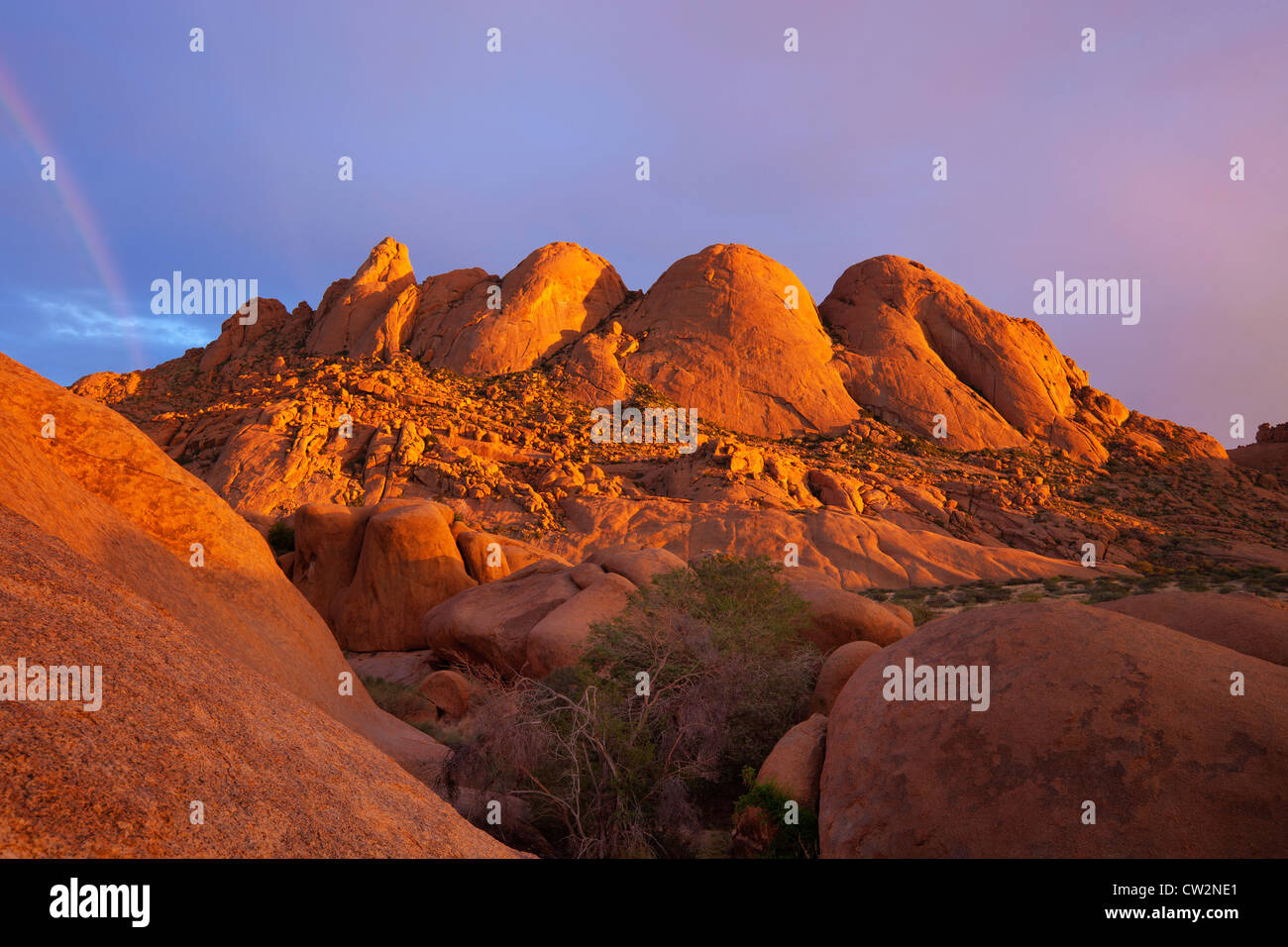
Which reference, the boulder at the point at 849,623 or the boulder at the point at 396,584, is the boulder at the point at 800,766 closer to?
the boulder at the point at 849,623

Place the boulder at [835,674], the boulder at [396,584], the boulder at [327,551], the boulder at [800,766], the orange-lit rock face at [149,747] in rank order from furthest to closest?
the boulder at [327,551], the boulder at [396,584], the boulder at [835,674], the boulder at [800,766], the orange-lit rock face at [149,747]

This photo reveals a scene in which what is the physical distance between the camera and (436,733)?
49.1 feet

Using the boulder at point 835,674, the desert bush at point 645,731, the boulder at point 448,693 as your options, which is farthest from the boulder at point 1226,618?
the boulder at point 448,693

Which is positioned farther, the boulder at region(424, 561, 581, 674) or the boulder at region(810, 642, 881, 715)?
the boulder at region(424, 561, 581, 674)

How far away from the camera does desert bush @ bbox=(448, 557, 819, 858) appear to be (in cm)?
850

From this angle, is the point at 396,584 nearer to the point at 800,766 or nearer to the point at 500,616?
the point at 500,616

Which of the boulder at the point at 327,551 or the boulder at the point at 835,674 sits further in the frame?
the boulder at the point at 327,551

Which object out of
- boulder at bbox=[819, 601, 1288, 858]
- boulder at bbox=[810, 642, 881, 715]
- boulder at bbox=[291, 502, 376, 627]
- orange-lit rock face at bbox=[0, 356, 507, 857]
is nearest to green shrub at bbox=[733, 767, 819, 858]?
boulder at bbox=[819, 601, 1288, 858]

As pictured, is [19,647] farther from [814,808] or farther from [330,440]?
[330,440]

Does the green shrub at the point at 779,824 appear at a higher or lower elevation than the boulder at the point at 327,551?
lower

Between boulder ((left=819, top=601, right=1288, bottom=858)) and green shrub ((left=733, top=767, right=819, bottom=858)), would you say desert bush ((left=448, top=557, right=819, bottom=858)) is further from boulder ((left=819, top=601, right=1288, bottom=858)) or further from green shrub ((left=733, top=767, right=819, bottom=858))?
boulder ((left=819, top=601, right=1288, bottom=858))

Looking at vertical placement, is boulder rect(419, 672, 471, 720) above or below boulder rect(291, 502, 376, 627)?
below

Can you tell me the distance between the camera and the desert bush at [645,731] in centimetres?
850
